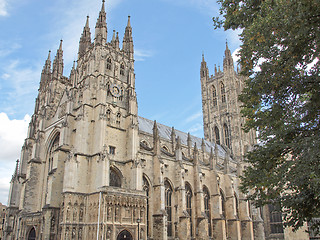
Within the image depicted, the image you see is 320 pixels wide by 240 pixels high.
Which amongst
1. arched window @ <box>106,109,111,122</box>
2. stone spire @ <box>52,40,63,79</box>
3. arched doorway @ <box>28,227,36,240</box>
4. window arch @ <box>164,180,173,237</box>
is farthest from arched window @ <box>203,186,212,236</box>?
stone spire @ <box>52,40,63,79</box>

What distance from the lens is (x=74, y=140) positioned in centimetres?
3169

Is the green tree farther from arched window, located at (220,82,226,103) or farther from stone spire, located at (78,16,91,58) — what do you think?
arched window, located at (220,82,226,103)

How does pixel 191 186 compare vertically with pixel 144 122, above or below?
below

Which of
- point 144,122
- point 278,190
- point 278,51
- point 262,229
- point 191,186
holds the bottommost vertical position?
point 262,229

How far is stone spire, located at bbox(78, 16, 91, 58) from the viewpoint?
37.5 metres

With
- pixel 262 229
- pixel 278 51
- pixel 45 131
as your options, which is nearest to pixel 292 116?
pixel 278 51

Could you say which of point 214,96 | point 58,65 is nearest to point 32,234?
point 58,65

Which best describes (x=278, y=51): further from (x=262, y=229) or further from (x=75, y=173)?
(x=262, y=229)

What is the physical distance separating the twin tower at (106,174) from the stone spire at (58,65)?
0.14 meters

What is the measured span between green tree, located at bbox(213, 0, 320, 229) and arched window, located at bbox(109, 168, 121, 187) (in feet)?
63.8

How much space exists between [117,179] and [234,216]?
20565mm

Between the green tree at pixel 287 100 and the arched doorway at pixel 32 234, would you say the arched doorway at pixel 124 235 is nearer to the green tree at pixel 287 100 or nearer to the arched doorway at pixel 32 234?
the arched doorway at pixel 32 234

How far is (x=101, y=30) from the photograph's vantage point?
116 feet

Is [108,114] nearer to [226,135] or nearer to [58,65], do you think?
[58,65]
